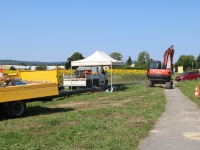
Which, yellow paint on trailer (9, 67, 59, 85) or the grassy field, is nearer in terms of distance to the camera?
the grassy field

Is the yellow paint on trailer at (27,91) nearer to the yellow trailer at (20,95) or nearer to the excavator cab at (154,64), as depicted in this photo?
the yellow trailer at (20,95)

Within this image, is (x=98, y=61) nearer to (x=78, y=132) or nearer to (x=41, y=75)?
(x=41, y=75)

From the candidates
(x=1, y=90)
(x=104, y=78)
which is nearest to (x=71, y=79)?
(x=104, y=78)

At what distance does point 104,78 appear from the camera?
29062 millimetres

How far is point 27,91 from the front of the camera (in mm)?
11891

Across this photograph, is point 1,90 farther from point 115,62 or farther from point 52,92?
point 115,62

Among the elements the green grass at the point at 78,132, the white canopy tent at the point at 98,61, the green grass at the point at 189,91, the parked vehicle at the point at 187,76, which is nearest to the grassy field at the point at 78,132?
the green grass at the point at 78,132

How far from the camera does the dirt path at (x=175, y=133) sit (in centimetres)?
734

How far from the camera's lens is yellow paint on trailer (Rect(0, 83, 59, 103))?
11094mm

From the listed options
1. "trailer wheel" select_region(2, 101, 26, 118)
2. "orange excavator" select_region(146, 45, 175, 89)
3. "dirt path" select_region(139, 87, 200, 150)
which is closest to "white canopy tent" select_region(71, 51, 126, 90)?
"orange excavator" select_region(146, 45, 175, 89)

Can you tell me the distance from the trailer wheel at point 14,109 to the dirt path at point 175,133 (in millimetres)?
4855

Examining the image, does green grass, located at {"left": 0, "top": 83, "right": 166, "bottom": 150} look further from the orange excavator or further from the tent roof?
the orange excavator

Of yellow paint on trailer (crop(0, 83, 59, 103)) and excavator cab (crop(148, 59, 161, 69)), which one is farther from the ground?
excavator cab (crop(148, 59, 161, 69))

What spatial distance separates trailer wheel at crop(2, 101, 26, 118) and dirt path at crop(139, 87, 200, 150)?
4855mm
